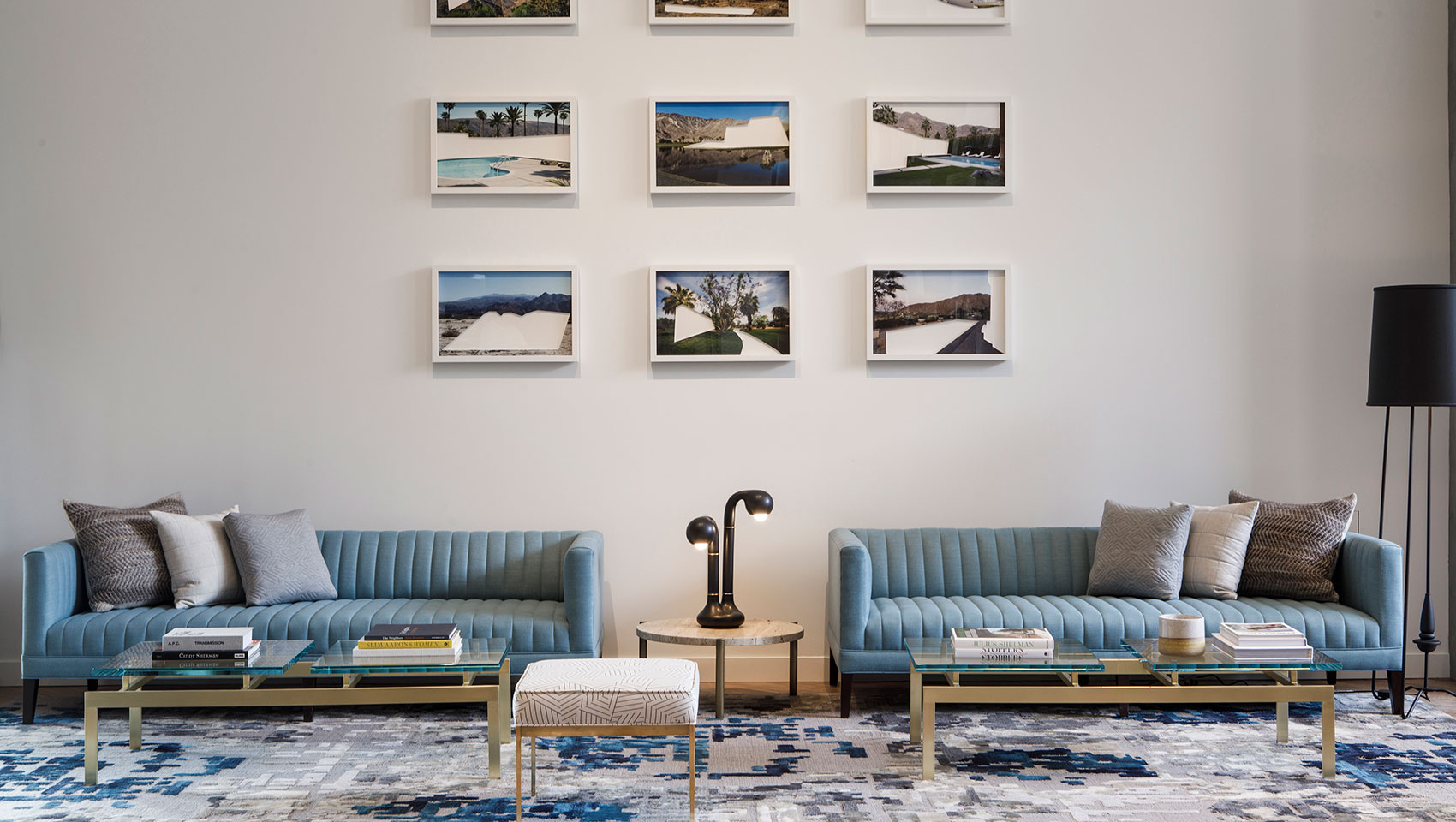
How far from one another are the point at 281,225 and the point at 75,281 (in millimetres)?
1018

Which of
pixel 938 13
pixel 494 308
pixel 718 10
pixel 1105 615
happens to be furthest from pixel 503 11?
pixel 1105 615

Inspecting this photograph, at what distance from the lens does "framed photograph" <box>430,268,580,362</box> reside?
16.5ft

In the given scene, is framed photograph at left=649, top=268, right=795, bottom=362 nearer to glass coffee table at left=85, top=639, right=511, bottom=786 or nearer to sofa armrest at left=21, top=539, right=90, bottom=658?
glass coffee table at left=85, top=639, right=511, bottom=786

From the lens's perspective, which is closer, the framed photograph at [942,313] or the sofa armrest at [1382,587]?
the sofa armrest at [1382,587]

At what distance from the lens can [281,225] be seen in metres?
5.04

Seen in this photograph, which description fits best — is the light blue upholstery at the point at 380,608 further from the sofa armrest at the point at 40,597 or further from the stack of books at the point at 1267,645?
the stack of books at the point at 1267,645

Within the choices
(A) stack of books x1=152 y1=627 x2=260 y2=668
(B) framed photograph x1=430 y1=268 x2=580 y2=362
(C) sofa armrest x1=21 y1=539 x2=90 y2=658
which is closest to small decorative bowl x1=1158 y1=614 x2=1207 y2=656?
(B) framed photograph x1=430 y1=268 x2=580 y2=362

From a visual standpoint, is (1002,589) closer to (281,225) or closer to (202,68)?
(281,225)

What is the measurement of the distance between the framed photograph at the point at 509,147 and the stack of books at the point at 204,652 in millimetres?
2404

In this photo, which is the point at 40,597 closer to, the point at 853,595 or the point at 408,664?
the point at 408,664

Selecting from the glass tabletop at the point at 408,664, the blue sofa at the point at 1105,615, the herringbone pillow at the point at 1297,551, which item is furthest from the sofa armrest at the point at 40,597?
the herringbone pillow at the point at 1297,551

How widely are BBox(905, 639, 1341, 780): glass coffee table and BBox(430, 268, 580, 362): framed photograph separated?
96.3 inches

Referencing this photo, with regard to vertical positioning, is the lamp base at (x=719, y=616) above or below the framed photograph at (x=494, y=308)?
below

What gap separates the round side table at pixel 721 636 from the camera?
423 centimetres
